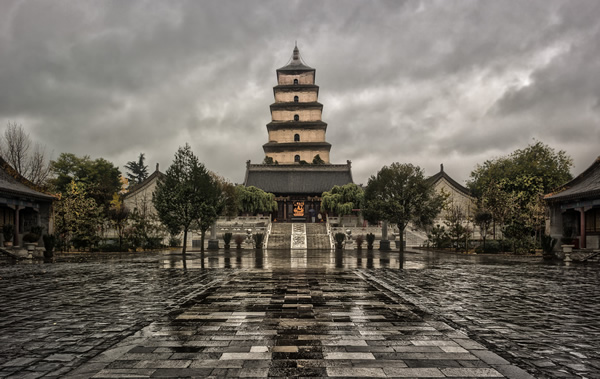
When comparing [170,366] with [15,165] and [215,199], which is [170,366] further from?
[15,165]

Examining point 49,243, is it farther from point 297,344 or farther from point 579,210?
point 579,210

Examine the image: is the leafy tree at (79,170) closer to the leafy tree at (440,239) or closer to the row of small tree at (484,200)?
the row of small tree at (484,200)

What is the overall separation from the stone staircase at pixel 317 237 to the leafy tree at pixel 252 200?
714 centimetres

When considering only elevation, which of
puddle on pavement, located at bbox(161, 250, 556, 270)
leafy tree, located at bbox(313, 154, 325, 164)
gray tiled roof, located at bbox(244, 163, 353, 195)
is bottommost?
puddle on pavement, located at bbox(161, 250, 556, 270)

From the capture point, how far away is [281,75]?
2267 inches

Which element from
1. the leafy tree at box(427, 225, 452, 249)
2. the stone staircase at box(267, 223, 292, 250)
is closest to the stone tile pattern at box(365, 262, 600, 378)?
the leafy tree at box(427, 225, 452, 249)

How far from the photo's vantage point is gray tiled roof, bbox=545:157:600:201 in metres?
20.8

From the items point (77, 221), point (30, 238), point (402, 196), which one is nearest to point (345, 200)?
point (402, 196)

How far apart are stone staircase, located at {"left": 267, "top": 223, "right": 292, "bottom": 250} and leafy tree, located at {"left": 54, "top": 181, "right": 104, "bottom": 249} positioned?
1309 cm

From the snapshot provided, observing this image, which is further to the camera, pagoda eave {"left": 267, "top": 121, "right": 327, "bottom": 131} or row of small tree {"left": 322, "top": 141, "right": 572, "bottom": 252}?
pagoda eave {"left": 267, "top": 121, "right": 327, "bottom": 131}

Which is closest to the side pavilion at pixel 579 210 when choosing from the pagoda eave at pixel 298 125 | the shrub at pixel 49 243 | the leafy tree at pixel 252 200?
the leafy tree at pixel 252 200

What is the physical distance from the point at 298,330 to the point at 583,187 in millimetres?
23319

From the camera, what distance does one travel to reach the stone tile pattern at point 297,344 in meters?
3.96

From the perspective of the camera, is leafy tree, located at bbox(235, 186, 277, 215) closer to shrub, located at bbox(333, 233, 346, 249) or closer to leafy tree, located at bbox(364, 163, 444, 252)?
Result: shrub, located at bbox(333, 233, 346, 249)
